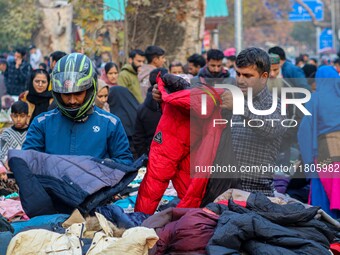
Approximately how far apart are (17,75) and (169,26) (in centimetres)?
418

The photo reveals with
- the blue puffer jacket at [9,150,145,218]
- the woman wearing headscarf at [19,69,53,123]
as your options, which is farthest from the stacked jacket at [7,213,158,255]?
the woman wearing headscarf at [19,69,53,123]

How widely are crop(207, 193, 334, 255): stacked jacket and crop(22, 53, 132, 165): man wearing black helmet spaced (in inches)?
49.4

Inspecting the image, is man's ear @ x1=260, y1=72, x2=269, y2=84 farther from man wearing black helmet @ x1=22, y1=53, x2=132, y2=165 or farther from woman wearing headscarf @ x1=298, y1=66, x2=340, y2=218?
woman wearing headscarf @ x1=298, y1=66, x2=340, y2=218

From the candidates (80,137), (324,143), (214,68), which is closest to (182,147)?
(80,137)

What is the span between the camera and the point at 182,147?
22.2 ft

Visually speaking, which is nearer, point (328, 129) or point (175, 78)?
point (175, 78)

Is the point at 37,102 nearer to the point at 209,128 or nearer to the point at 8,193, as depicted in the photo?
the point at 8,193

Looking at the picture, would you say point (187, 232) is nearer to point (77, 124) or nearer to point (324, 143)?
point (77, 124)

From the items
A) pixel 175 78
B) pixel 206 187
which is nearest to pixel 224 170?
pixel 206 187

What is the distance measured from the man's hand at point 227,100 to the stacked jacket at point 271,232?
3.21 feet

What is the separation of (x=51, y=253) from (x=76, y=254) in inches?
5.7

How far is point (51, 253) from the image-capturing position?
17.9 ft

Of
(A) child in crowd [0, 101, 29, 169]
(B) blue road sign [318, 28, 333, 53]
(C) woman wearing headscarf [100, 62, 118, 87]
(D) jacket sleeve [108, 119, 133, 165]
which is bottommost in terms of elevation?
(B) blue road sign [318, 28, 333, 53]

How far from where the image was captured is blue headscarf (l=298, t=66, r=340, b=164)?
8.66m
